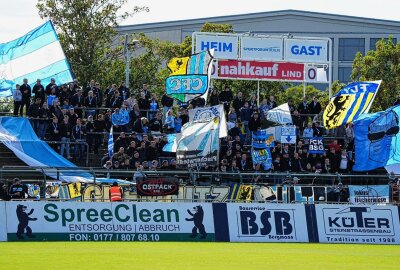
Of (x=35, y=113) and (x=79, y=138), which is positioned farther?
(x=35, y=113)

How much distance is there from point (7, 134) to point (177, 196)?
9.23m

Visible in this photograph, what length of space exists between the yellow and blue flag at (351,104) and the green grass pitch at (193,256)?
32.9ft

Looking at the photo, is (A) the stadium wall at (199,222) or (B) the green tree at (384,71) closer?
(A) the stadium wall at (199,222)

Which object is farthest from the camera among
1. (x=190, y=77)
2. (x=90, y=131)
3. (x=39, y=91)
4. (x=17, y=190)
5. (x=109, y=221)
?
(x=190, y=77)

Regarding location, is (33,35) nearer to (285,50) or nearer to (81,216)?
(285,50)

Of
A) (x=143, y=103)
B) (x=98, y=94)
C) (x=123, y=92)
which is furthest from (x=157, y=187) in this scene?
(x=123, y=92)

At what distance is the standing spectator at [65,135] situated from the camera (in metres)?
36.4

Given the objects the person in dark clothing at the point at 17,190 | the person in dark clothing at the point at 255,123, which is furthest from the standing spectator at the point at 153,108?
the person in dark clothing at the point at 17,190

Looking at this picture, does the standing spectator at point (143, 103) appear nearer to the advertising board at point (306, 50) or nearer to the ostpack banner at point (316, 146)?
the ostpack banner at point (316, 146)

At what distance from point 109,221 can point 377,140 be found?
12628 millimetres

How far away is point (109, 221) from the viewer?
28.5m

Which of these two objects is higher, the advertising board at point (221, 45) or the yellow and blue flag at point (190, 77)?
the advertising board at point (221, 45)

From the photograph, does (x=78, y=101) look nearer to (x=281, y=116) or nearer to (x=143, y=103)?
(x=143, y=103)

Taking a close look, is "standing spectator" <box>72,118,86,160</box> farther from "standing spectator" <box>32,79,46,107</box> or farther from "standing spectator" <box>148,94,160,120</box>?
"standing spectator" <box>148,94,160,120</box>
